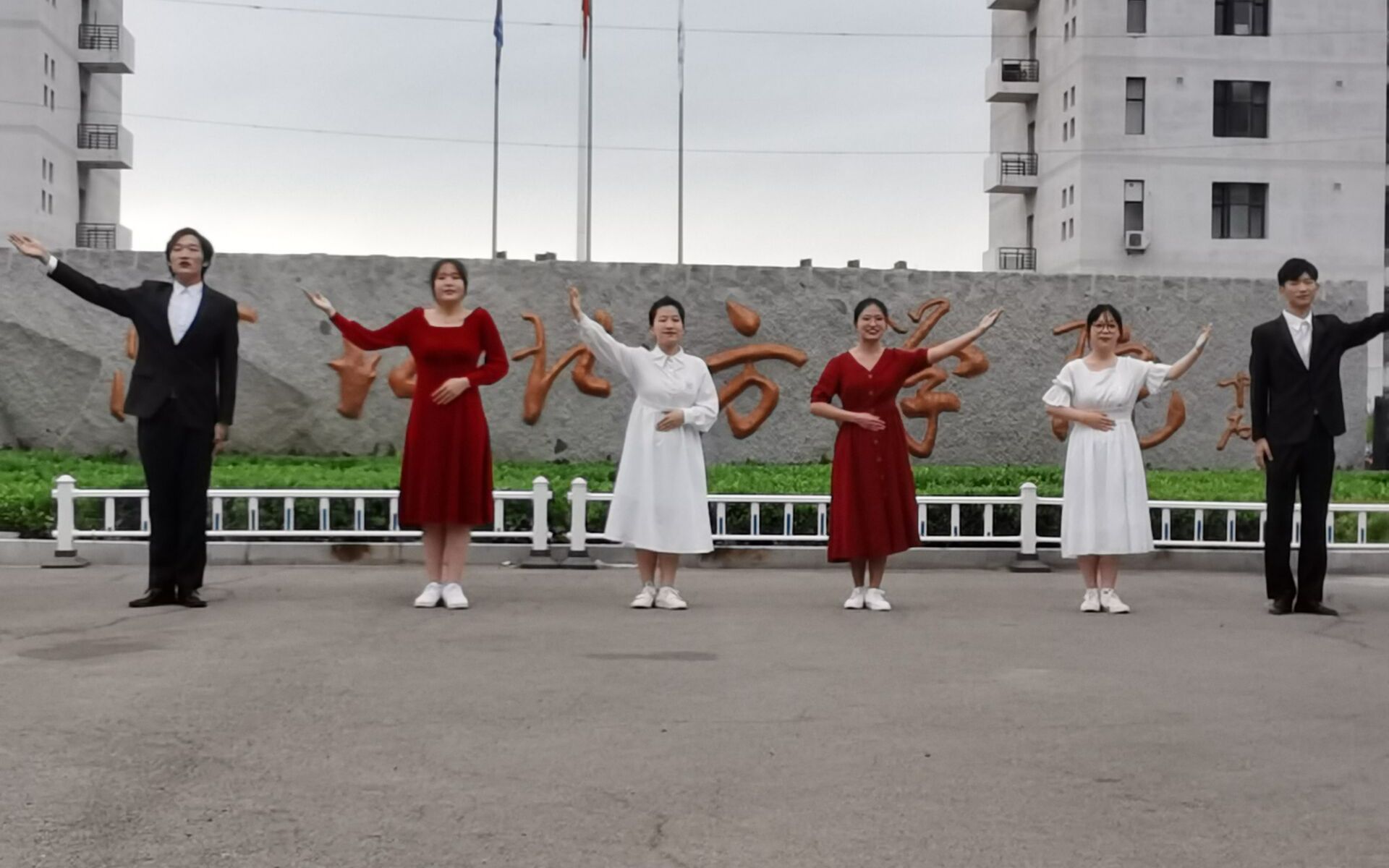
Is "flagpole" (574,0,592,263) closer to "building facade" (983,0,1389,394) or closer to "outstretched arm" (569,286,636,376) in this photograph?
"building facade" (983,0,1389,394)

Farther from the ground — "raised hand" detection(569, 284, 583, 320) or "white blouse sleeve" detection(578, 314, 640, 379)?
"raised hand" detection(569, 284, 583, 320)

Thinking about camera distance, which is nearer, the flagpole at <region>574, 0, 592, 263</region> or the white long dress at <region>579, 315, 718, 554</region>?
the white long dress at <region>579, 315, 718, 554</region>

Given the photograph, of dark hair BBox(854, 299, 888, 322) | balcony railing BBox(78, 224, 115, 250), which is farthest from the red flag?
dark hair BBox(854, 299, 888, 322)

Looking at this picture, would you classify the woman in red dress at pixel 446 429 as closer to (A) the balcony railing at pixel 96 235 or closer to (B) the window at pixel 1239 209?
(B) the window at pixel 1239 209

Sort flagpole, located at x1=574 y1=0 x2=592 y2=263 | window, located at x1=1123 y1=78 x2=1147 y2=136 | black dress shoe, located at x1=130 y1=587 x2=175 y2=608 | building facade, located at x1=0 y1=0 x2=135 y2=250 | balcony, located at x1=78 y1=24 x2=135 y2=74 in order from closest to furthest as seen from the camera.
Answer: black dress shoe, located at x1=130 y1=587 x2=175 y2=608 → flagpole, located at x1=574 y1=0 x2=592 y2=263 → building facade, located at x1=0 y1=0 x2=135 y2=250 → window, located at x1=1123 y1=78 x2=1147 y2=136 → balcony, located at x1=78 y1=24 x2=135 y2=74

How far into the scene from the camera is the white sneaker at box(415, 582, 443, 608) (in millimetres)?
9648

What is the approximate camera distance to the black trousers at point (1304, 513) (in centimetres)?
998

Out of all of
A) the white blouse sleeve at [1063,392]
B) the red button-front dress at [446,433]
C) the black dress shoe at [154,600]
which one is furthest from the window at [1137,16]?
the black dress shoe at [154,600]

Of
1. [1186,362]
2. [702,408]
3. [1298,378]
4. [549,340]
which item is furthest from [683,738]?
[549,340]

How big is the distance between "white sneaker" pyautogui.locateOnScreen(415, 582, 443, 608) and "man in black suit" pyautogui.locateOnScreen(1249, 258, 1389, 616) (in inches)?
187

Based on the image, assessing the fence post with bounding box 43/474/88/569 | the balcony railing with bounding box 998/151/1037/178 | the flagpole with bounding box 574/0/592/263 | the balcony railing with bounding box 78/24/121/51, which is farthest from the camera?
the balcony railing with bounding box 998/151/1037/178

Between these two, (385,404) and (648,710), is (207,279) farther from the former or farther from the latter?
(648,710)

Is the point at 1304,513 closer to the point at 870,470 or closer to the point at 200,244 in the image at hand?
the point at 870,470

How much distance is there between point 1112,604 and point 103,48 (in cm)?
3620
